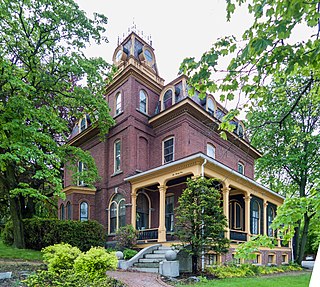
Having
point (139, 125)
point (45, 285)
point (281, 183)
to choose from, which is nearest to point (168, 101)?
point (139, 125)

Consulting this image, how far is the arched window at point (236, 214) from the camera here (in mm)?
18625

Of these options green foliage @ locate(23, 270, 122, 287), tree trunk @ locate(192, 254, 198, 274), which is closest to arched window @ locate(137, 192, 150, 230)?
tree trunk @ locate(192, 254, 198, 274)

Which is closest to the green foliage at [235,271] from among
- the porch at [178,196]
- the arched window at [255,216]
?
the porch at [178,196]

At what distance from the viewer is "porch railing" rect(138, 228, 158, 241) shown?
14.5 m

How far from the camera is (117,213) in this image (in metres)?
17.0

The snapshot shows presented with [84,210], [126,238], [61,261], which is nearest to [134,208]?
[126,238]

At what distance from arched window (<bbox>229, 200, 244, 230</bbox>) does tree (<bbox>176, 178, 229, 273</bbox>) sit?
25.5ft

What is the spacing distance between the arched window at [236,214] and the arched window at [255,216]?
736 mm

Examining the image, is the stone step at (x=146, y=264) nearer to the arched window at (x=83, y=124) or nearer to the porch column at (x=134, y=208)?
the porch column at (x=134, y=208)

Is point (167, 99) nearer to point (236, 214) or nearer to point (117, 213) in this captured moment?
point (117, 213)

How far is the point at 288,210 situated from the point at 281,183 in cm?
2271

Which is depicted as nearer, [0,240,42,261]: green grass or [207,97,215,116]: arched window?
[0,240,42,261]: green grass

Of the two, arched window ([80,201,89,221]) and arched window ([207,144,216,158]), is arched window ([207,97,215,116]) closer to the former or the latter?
arched window ([207,144,216,158])

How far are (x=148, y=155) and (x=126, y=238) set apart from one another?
17.5 feet
